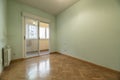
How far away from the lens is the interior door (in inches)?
163

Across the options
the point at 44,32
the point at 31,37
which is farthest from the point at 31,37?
the point at 44,32

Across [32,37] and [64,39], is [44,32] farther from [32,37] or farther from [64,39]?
[64,39]

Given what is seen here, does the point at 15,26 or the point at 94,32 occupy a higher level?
the point at 15,26

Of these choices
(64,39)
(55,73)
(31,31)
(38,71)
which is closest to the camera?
(55,73)

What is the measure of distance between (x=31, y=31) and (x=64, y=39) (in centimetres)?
196

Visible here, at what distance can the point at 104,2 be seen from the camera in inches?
113

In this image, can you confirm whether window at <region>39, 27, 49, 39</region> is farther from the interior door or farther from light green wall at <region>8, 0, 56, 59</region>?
light green wall at <region>8, 0, 56, 59</region>

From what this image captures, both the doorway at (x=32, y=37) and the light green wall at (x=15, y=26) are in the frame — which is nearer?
the light green wall at (x=15, y=26)

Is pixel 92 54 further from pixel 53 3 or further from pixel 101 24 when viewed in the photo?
pixel 53 3

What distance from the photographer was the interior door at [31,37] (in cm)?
414

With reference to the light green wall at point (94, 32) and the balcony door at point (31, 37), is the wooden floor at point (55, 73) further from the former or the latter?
the balcony door at point (31, 37)

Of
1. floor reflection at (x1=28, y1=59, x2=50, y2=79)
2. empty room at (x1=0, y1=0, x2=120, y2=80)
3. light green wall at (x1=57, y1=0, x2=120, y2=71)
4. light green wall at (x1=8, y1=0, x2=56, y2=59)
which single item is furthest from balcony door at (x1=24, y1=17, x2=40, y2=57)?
light green wall at (x1=57, y1=0, x2=120, y2=71)

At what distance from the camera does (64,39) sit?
4852 millimetres

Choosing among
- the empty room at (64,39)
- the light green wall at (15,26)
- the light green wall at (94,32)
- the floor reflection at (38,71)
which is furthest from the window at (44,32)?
the floor reflection at (38,71)
